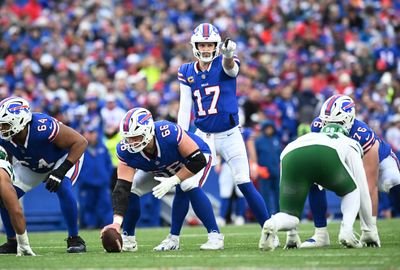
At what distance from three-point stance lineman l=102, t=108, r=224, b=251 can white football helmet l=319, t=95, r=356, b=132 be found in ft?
4.07

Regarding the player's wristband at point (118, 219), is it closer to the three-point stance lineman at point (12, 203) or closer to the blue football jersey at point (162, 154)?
the blue football jersey at point (162, 154)

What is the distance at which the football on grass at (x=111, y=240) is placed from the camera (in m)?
8.56

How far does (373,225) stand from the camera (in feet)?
27.7

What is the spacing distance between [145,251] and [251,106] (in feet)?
28.3

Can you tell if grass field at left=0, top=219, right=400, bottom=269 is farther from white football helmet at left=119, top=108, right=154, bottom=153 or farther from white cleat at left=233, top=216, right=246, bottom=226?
white cleat at left=233, top=216, right=246, bottom=226

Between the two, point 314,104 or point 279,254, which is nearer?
point 279,254

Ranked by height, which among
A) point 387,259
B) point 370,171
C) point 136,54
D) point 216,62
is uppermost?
point 136,54

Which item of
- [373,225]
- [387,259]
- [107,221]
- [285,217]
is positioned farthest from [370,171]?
[107,221]

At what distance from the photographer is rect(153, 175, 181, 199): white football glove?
8617 mm

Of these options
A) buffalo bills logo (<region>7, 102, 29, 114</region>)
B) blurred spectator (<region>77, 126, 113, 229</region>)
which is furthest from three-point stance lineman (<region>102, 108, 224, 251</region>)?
blurred spectator (<region>77, 126, 113, 229</region>)

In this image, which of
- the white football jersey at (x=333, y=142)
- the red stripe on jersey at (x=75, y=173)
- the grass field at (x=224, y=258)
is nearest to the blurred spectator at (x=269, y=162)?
the grass field at (x=224, y=258)

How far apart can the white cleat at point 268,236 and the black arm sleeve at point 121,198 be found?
1.38m

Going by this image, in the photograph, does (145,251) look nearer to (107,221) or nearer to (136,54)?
(107,221)

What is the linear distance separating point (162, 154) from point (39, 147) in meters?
1.25
